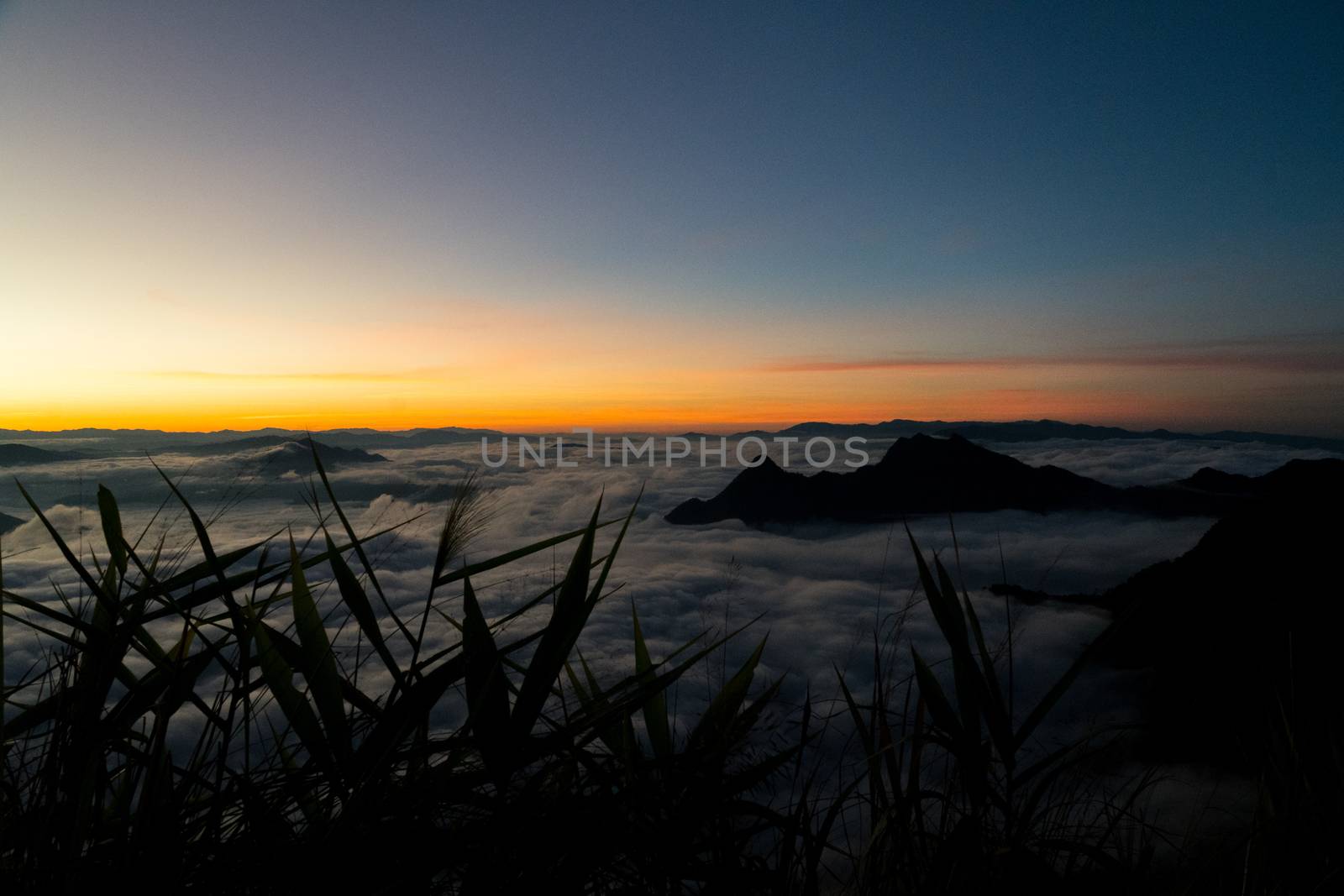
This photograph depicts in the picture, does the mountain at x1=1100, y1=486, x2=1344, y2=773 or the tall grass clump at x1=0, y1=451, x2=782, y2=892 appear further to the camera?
the mountain at x1=1100, y1=486, x2=1344, y2=773

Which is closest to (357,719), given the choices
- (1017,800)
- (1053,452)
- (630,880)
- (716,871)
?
(630,880)

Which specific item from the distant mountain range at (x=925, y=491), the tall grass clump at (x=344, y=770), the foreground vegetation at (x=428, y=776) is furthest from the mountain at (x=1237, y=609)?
the distant mountain range at (x=925, y=491)

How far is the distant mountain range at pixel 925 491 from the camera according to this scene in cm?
10262

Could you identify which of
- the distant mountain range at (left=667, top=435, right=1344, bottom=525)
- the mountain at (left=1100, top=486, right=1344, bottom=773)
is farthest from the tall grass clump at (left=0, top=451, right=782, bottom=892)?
the distant mountain range at (left=667, top=435, right=1344, bottom=525)

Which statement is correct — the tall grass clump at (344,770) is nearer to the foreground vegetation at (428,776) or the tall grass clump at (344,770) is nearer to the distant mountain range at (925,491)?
the foreground vegetation at (428,776)

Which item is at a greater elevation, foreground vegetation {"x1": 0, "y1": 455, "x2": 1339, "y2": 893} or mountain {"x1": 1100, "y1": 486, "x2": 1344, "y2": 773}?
foreground vegetation {"x1": 0, "y1": 455, "x2": 1339, "y2": 893}

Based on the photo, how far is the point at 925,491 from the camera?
107 m

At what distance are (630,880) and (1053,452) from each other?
141348 millimetres

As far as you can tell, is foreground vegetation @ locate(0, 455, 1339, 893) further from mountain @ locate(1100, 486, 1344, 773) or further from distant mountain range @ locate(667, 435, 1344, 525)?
distant mountain range @ locate(667, 435, 1344, 525)

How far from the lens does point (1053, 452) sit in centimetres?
12275

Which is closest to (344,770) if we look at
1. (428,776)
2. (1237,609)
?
(428,776)

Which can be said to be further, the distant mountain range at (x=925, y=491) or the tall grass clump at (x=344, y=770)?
the distant mountain range at (x=925, y=491)

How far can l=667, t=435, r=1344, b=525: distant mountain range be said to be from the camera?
102625mm

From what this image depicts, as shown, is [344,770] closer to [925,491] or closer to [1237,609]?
[1237,609]
